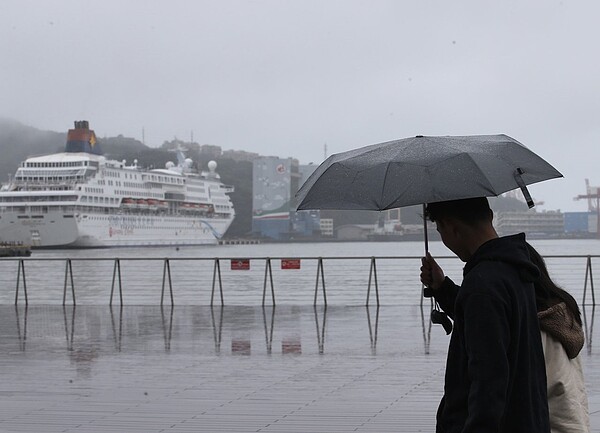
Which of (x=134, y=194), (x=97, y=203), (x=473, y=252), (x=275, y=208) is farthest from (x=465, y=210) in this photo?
(x=275, y=208)

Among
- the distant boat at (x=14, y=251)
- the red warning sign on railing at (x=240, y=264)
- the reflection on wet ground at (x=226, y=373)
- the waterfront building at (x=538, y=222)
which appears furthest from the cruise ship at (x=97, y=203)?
the reflection on wet ground at (x=226, y=373)

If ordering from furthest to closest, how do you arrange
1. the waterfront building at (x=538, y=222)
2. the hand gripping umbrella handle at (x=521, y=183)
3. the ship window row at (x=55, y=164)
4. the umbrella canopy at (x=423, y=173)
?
the waterfront building at (x=538, y=222)
the ship window row at (x=55, y=164)
the hand gripping umbrella handle at (x=521, y=183)
the umbrella canopy at (x=423, y=173)

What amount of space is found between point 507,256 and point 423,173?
673 millimetres

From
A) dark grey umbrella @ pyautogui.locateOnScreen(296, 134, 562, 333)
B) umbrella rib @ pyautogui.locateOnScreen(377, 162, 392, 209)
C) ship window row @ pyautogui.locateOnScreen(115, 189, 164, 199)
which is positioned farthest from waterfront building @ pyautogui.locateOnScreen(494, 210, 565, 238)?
umbrella rib @ pyautogui.locateOnScreen(377, 162, 392, 209)

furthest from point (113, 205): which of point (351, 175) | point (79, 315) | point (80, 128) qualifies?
point (351, 175)

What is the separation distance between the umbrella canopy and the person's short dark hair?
5cm

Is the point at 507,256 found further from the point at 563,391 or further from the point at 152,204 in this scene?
the point at 152,204

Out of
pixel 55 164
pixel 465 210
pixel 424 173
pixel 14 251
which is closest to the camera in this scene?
pixel 465 210

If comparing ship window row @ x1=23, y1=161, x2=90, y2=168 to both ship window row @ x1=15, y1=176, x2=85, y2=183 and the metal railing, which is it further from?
the metal railing

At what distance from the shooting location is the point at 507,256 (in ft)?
10.00

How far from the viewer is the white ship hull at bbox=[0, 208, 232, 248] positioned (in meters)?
96.4

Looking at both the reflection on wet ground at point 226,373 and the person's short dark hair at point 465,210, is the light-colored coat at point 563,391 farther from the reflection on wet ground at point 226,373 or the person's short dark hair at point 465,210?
the reflection on wet ground at point 226,373

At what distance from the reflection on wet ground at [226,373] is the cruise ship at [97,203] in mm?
83149

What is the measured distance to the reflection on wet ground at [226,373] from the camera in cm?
725
